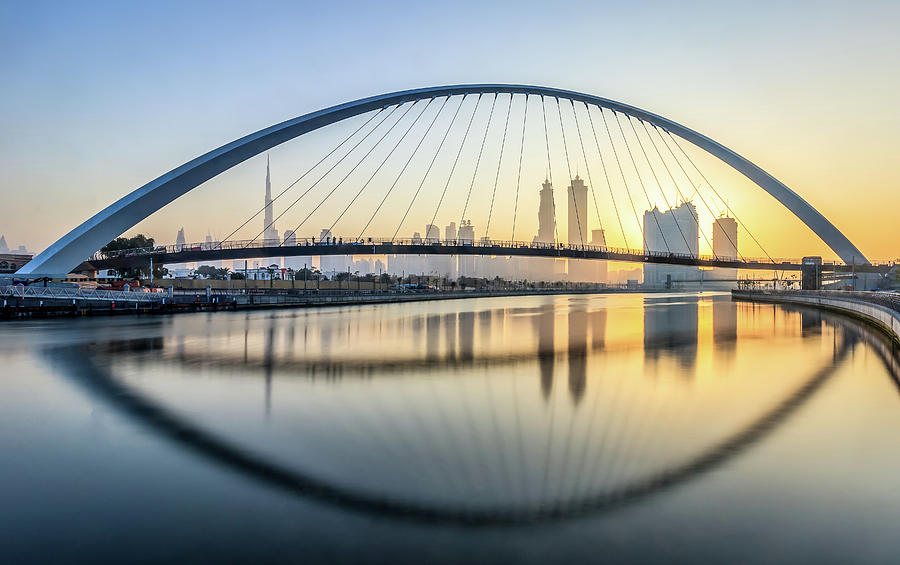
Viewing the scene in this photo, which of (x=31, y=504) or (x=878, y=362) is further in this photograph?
(x=878, y=362)

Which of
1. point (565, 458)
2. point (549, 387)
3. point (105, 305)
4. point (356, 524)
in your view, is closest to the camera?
point (356, 524)

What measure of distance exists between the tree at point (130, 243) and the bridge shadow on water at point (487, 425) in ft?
273

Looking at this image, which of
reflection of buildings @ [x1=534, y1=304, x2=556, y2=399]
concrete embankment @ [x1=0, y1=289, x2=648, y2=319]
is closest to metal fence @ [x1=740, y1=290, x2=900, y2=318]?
reflection of buildings @ [x1=534, y1=304, x2=556, y2=399]

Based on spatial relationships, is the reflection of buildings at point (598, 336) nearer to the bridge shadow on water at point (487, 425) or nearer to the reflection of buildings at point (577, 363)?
the reflection of buildings at point (577, 363)

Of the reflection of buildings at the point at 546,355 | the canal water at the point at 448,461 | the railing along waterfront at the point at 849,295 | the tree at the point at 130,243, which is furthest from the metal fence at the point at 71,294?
the tree at the point at 130,243

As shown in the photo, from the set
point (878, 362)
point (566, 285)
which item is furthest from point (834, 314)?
point (566, 285)

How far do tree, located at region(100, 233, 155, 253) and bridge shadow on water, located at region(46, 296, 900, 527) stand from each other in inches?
3272

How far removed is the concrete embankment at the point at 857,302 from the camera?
751 inches

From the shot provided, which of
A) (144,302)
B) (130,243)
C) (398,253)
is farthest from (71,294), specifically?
(130,243)

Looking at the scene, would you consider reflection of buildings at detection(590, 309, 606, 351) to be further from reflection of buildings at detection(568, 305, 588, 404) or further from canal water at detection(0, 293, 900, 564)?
canal water at detection(0, 293, 900, 564)

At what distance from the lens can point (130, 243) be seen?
94.0m

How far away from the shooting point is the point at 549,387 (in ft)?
37.7

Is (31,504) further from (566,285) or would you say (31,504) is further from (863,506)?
(566,285)

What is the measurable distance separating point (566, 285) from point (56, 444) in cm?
12266
